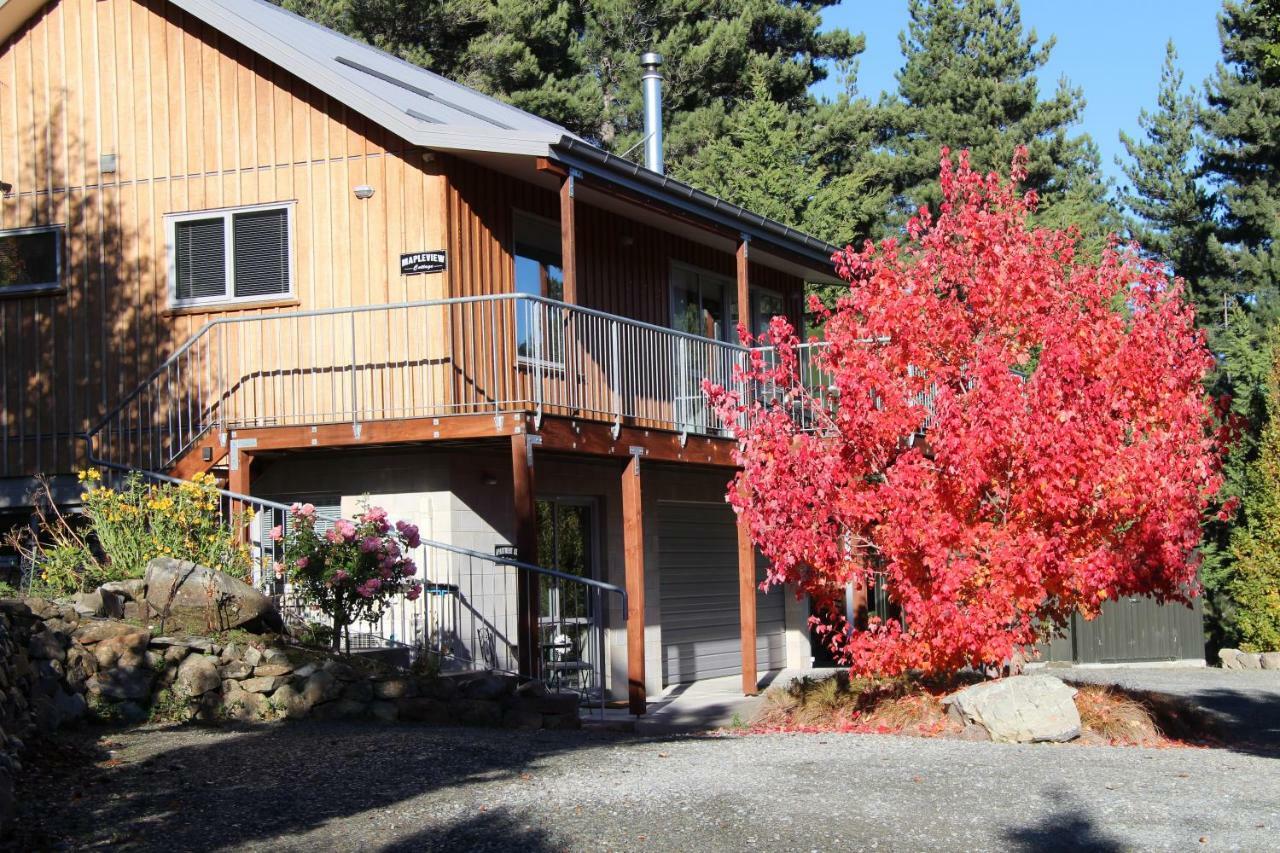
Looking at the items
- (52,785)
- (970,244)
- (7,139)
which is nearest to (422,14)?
(7,139)

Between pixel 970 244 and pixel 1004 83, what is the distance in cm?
3145

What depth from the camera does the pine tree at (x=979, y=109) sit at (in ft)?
140

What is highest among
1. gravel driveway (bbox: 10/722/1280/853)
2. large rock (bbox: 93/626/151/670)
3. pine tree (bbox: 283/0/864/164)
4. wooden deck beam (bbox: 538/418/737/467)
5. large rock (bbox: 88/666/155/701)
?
pine tree (bbox: 283/0/864/164)

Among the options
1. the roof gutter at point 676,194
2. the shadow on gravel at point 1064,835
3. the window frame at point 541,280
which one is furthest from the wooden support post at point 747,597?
the shadow on gravel at point 1064,835

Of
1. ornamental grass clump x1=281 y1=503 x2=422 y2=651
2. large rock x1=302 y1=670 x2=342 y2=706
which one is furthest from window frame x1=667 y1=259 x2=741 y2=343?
large rock x1=302 y1=670 x2=342 y2=706

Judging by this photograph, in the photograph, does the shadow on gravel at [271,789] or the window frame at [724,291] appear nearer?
the shadow on gravel at [271,789]

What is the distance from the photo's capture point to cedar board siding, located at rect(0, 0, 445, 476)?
651 inches

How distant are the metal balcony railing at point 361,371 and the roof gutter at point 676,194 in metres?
1.50

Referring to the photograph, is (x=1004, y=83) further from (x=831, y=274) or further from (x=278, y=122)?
(x=278, y=122)

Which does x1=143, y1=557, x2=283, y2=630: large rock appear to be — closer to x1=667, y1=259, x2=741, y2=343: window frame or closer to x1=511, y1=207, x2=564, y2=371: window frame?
x1=511, y1=207, x2=564, y2=371: window frame

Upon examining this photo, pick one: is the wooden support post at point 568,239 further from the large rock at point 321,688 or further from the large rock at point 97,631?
the large rock at point 97,631

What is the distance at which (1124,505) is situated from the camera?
42.5 ft

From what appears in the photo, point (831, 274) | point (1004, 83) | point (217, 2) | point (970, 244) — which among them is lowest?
point (970, 244)

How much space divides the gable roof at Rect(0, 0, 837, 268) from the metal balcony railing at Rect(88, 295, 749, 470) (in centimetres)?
156
